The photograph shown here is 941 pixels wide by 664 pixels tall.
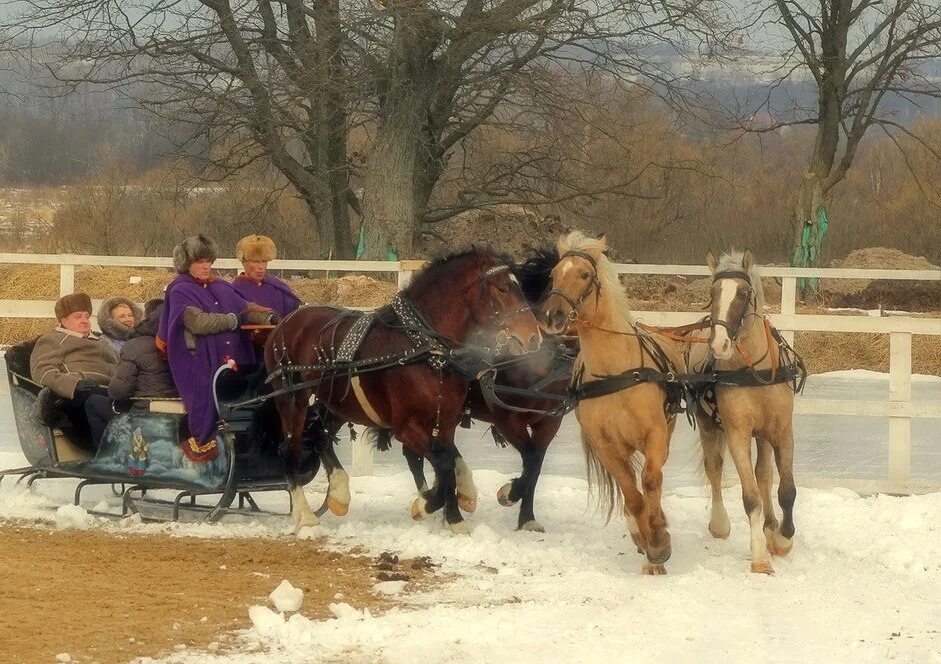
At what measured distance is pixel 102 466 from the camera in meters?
7.76

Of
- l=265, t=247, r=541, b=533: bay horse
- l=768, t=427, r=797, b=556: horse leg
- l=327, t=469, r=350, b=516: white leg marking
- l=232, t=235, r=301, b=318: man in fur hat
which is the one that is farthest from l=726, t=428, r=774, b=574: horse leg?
l=232, t=235, r=301, b=318: man in fur hat

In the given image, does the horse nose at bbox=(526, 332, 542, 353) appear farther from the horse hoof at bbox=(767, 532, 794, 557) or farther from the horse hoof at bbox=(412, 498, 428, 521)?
the horse hoof at bbox=(767, 532, 794, 557)

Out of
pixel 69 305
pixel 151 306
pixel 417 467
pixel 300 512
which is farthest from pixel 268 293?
pixel 300 512

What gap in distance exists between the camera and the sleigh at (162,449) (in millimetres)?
7609

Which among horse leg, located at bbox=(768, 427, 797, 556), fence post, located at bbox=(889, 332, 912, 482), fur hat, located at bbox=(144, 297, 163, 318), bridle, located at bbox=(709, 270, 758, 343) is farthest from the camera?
fence post, located at bbox=(889, 332, 912, 482)

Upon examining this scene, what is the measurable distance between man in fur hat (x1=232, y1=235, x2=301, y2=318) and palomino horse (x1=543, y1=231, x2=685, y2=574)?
260 cm

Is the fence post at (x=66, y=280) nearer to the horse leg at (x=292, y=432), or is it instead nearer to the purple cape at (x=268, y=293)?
the purple cape at (x=268, y=293)

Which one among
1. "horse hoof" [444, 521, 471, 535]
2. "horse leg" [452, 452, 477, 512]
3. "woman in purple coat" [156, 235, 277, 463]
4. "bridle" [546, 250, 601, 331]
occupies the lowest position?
"horse hoof" [444, 521, 471, 535]

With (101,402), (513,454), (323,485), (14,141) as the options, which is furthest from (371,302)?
(14,141)

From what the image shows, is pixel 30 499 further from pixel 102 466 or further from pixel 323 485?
pixel 323 485

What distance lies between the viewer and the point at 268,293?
8453mm

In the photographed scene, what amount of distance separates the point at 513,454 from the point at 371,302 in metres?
6.35

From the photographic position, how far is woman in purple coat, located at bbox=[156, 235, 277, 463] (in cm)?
757

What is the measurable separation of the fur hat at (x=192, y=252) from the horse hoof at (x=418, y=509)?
190 centimetres
